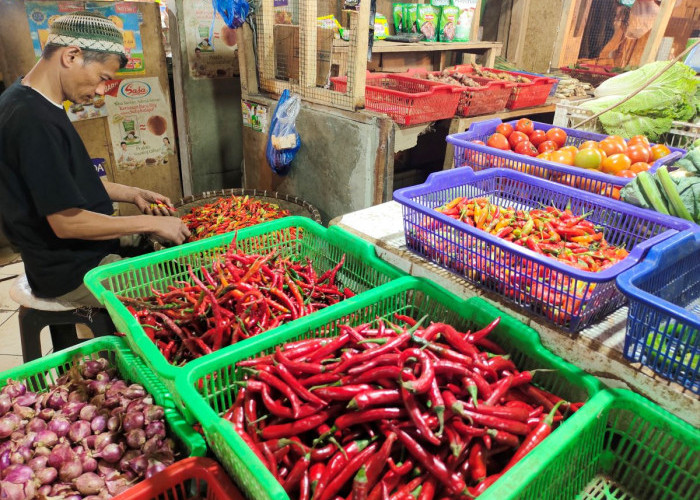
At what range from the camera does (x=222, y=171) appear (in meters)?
5.97

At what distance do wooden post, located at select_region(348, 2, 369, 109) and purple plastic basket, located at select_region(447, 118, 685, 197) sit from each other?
78 cm

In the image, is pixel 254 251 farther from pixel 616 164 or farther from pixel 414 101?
pixel 616 164

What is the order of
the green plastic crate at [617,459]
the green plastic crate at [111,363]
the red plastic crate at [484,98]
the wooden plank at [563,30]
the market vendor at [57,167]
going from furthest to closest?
the wooden plank at [563,30] < the red plastic crate at [484,98] < the market vendor at [57,167] < the green plastic crate at [111,363] < the green plastic crate at [617,459]

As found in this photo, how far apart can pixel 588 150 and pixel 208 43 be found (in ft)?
13.8

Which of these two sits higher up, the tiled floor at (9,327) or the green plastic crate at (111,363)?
the green plastic crate at (111,363)

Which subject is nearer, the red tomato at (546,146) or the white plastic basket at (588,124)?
the red tomato at (546,146)

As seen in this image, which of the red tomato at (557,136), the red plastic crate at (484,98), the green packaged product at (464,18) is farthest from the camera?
the green packaged product at (464,18)

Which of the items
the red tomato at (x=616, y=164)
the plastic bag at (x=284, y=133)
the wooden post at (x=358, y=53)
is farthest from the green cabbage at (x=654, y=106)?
the plastic bag at (x=284, y=133)

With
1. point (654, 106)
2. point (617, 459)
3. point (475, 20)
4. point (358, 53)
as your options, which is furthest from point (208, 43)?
point (617, 459)

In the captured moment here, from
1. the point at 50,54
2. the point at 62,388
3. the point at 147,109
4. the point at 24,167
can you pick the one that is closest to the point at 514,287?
the point at 62,388

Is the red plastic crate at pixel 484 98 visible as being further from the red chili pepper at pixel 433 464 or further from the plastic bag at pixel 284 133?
the red chili pepper at pixel 433 464

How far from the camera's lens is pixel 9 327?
409 cm

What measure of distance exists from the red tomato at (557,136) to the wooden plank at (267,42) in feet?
8.12

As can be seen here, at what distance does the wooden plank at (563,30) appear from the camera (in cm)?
623
